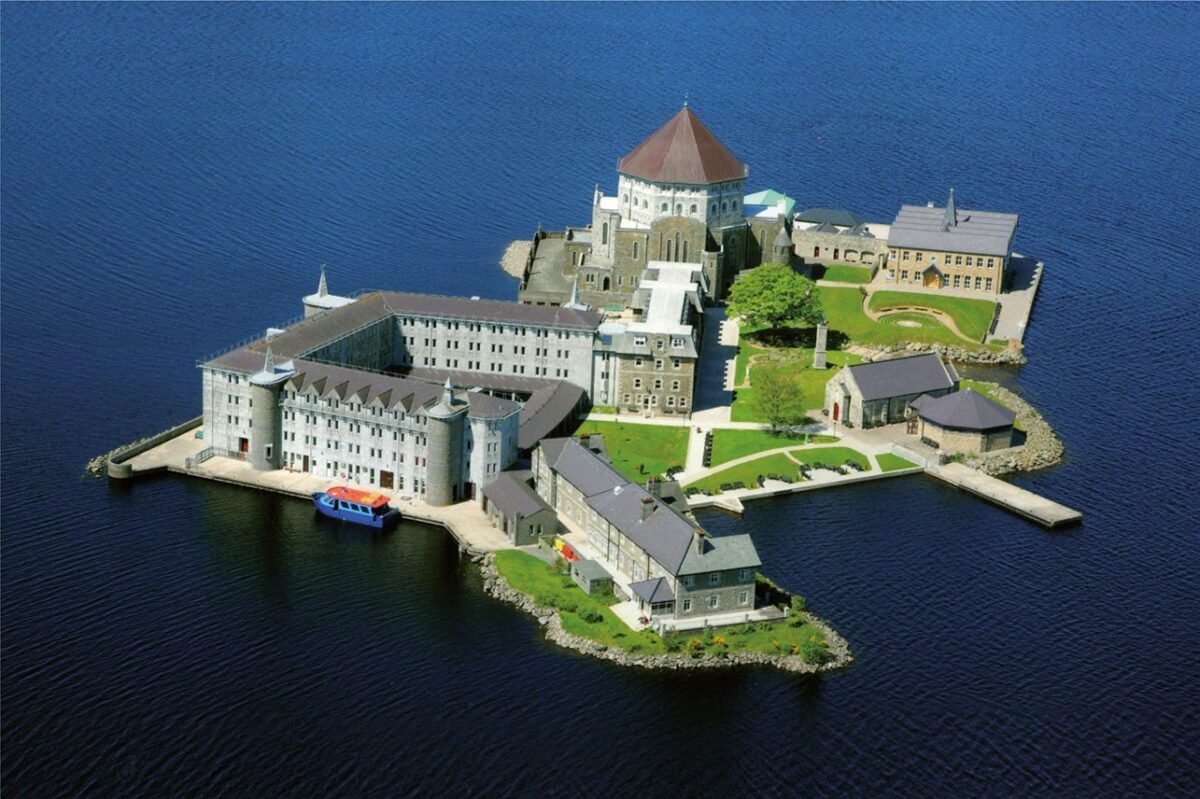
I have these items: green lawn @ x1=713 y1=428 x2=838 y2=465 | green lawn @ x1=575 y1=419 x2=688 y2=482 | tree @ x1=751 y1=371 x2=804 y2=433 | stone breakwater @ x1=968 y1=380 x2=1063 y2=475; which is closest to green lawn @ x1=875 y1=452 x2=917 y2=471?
green lawn @ x1=713 y1=428 x2=838 y2=465

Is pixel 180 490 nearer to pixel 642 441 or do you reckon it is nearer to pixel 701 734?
pixel 642 441

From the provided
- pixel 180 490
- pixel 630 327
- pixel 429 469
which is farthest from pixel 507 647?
pixel 630 327

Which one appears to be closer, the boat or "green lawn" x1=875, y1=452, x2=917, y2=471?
the boat

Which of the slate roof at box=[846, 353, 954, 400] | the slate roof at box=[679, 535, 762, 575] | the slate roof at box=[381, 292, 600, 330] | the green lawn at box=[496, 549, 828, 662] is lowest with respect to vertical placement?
the green lawn at box=[496, 549, 828, 662]

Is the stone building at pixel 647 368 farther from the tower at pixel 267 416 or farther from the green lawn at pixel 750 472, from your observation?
the tower at pixel 267 416

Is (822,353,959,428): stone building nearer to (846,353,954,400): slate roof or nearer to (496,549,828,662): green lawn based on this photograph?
(846,353,954,400): slate roof

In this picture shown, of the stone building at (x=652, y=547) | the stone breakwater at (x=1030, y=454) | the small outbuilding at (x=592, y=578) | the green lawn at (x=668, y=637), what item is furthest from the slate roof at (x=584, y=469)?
the stone breakwater at (x=1030, y=454)

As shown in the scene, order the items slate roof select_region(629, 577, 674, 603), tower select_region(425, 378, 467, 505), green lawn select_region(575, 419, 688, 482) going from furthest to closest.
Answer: green lawn select_region(575, 419, 688, 482) → tower select_region(425, 378, 467, 505) → slate roof select_region(629, 577, 674, 603)
